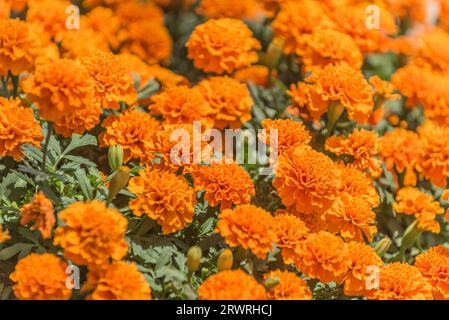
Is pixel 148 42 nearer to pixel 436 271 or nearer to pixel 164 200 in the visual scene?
pixel 164 200

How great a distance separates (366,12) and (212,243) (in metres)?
1.28

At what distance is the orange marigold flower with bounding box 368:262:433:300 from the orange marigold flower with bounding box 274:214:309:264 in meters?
0.23

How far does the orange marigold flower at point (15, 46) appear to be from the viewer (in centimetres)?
205

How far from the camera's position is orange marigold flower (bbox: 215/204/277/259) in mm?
1727

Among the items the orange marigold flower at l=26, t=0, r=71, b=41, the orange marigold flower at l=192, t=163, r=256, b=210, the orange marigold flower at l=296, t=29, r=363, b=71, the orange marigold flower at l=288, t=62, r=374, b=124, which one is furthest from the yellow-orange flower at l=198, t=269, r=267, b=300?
the orange marigold flower at l=26, t=0, r=71, b=41

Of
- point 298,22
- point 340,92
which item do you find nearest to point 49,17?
point 298,22

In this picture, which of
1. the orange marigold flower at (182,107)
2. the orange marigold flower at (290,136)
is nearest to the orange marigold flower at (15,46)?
the orange marigold flower at (182,107)

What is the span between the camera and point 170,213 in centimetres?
182

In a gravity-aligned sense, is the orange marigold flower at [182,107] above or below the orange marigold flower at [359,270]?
above

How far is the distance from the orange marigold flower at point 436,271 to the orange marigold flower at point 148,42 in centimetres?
146

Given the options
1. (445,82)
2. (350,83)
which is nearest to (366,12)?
(445,82)

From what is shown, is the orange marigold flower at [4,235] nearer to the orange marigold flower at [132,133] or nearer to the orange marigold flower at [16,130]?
the orange marigold flower at [16,130]

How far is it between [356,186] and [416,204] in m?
0.33
